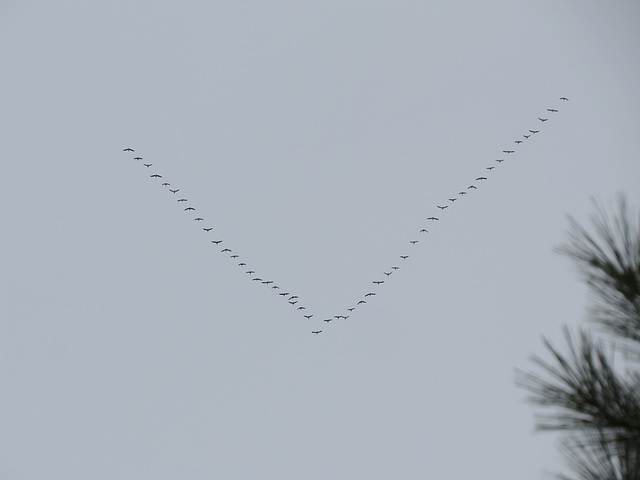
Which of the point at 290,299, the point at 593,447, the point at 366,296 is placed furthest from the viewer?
the point at 290,299

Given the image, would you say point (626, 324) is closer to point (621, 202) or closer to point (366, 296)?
point (621, 202)

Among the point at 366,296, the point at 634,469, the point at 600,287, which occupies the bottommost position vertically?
the point at 634,469

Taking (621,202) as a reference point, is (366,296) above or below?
above

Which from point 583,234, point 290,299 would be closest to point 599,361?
point 583,234

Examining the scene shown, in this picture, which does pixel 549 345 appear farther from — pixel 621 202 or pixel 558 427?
pixel 621 202

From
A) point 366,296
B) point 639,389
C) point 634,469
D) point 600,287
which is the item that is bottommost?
point 634,469

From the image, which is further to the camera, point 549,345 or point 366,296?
point 366,296

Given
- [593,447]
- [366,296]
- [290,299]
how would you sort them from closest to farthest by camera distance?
[593,447]
[366,296]
[290,299]

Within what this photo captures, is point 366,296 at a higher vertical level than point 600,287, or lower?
higher

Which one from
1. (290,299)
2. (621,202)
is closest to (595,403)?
(621,202)
